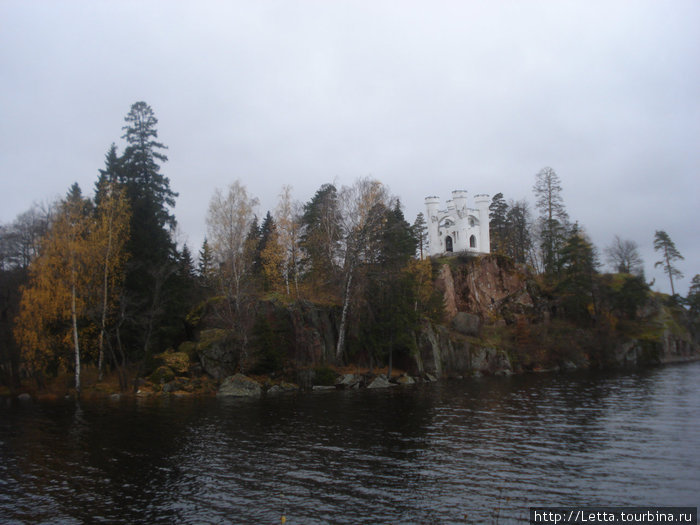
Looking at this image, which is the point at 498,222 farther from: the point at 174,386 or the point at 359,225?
the point at 174,386

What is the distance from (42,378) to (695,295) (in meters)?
82.7

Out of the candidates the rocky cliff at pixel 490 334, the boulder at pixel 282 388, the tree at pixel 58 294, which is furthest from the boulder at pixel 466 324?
the tree at pixel 58 294

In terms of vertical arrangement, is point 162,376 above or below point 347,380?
above

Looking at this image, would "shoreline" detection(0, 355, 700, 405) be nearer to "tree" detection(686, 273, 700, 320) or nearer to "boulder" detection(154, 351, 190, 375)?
"boulder" detection(154, 351, 190, 375)

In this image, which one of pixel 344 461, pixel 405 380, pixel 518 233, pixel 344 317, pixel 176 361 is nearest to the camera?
pixel 344 461

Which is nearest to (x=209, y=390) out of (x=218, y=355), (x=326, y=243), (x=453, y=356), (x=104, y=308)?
(x=218, y=355)

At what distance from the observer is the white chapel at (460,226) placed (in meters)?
68.9

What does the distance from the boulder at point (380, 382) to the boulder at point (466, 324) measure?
772 inches

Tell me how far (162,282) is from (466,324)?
113ft

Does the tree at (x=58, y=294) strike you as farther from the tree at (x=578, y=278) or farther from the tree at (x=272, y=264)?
the tree at (x=578, y=278)

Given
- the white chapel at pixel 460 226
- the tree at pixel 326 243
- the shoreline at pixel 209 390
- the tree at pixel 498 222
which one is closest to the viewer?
the shoreline at pixel 209 390

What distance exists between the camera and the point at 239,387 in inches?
1257

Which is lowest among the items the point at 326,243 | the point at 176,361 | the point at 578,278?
the point at 176,361

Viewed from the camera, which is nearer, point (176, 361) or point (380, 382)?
point (176, 361)
